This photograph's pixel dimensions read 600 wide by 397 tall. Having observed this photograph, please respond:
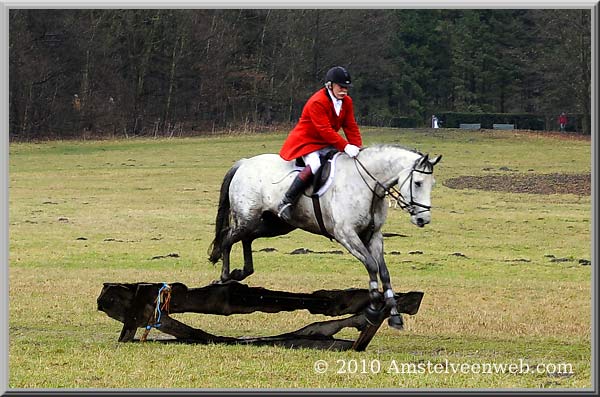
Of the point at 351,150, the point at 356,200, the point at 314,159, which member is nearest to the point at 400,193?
the point at 356,200

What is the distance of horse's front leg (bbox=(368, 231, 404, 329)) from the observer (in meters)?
9.99

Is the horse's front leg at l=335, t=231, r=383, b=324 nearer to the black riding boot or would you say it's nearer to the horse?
the horse

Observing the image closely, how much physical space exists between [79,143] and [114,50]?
436cm

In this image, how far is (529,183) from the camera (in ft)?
109

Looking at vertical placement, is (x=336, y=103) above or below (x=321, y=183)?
above

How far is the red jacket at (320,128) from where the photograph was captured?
10.5 meters

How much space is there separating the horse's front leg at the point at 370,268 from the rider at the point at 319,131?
2.68ft

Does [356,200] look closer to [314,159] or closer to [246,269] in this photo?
[314,159]

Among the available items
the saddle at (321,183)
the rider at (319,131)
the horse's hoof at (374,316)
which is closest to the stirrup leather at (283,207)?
the rider at (319,131)

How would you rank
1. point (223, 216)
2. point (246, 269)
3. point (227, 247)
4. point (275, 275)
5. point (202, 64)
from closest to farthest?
point (246, 269), point (227, 247), point (223, 216), point (275, 275), point (202, 64)

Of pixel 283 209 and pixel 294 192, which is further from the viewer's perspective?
pixel 283 209

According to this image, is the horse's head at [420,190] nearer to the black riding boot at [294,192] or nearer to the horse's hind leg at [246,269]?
the black riding boot at [294,192]

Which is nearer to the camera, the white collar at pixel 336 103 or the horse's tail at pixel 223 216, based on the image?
the white collar at pixel 336 103

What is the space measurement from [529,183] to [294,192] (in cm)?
2389
